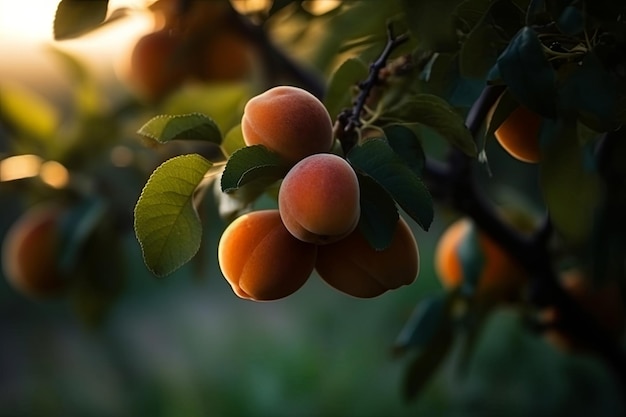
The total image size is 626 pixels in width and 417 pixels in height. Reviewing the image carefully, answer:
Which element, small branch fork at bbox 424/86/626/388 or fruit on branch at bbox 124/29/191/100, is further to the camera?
fruit on branch at bbox 124/29/191/100

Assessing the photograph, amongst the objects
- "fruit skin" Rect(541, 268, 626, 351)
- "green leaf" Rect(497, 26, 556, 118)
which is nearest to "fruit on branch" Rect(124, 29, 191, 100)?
"fruit skin" Rect(541, 268, 626, 351)

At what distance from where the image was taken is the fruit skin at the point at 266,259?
390mm

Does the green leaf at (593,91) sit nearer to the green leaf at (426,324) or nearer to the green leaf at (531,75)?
the green leaf at (531,75)

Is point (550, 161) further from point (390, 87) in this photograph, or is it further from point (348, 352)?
point (348, 352)

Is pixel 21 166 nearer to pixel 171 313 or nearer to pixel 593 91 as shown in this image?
pixel 593 91

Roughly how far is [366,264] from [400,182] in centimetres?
4

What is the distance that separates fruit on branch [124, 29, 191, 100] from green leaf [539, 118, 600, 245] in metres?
0.50

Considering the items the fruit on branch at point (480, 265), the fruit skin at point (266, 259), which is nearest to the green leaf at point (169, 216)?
the fruit skin at point (266, 259)

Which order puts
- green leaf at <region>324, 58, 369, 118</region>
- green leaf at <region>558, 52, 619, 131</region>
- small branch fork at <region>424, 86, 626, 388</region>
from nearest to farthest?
green leaf at <region>558, 52, 619, 131</region>, green leaf at <region>324, 58, 369, 118</region>, small branch fork at <region>424, 86, 626, 388</region>

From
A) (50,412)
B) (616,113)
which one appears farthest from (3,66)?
(616,113)

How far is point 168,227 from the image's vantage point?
40cm

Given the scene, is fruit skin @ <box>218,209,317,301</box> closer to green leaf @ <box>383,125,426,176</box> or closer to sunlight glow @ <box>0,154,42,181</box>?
green leaf @ <box>383,125,426,176</box>

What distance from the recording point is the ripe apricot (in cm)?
44

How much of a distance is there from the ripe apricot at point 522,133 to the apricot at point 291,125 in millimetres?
100
